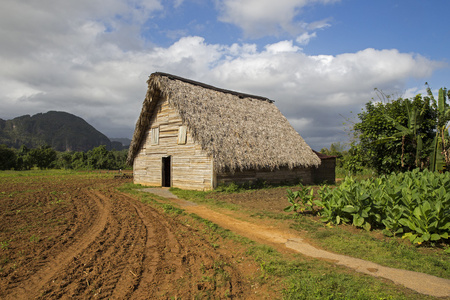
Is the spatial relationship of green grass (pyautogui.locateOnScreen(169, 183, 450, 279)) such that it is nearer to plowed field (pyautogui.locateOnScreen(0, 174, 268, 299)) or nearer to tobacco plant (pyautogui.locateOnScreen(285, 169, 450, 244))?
tobacco plant (pyautogui.locateOnScreen(285, 169, 450, 244))

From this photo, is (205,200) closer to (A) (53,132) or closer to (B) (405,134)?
(B) (405,134)

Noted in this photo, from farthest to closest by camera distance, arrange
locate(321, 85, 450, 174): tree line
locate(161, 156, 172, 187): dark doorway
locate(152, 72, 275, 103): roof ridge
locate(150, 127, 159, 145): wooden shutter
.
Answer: locate(150, 127, 159, 145): wooden shutter < locate(161, 156, 172, 187): dark doorway < locate(152, 72, 275, 103): roof ridge < locate(321, 85, 450, 174): tree line

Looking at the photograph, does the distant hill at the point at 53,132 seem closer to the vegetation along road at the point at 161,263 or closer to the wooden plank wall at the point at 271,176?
the wooden plank wall at the point at 271,176

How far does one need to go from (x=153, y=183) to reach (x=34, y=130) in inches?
5380

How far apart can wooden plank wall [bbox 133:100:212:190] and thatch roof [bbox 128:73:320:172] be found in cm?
64

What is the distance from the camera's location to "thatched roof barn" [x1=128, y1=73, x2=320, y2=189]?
13.3 m

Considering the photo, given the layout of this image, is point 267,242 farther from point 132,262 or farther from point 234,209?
point 234,209

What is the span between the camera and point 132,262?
4.23 metres

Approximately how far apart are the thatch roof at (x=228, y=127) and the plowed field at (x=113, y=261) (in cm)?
678

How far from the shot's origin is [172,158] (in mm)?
15164

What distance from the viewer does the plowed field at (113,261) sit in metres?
3.37

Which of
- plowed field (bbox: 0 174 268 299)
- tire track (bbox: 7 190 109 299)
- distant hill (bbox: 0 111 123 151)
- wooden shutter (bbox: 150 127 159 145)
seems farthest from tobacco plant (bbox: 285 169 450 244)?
distant hill (bbox: 0 111 123 151)

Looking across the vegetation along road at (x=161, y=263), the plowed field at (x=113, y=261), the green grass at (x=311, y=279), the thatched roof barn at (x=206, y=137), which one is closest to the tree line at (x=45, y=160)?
the thatched roof barn at (x=206, y=137)

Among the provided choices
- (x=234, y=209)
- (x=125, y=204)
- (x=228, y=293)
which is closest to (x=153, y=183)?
(x=125, y=204)
